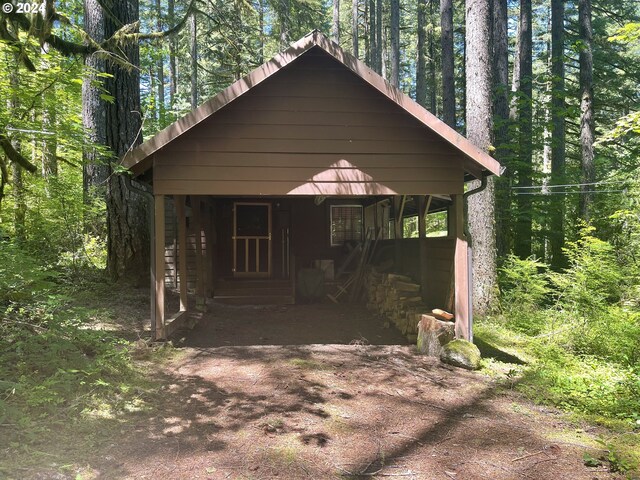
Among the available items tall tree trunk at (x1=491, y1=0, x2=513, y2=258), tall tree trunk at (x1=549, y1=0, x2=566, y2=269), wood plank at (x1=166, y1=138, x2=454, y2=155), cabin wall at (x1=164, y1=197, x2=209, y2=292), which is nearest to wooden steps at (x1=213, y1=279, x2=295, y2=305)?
cabin wall at (x1=164, y1=197, x2=209, y2=292)

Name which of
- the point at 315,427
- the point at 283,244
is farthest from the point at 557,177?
the point at 315,427

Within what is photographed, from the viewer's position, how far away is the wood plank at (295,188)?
618 cm

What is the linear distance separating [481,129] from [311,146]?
421 cm

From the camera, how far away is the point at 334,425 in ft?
13.4

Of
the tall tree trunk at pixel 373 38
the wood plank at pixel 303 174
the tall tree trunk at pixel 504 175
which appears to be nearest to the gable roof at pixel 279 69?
the wood plank at pixel 303 174

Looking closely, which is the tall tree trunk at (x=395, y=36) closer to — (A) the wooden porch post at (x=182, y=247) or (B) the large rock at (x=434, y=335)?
(A) the wooden porch post at (x=182, y=247)

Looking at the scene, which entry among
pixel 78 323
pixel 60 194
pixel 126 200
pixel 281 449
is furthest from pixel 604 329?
pixel 60 194

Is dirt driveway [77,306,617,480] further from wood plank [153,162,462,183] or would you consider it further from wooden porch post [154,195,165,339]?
wood plank [153,162,462,183]

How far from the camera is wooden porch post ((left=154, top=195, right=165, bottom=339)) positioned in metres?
6.22

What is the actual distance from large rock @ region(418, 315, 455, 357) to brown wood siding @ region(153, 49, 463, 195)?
2092mm

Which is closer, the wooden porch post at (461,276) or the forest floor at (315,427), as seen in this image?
the forest floor at (315,427)

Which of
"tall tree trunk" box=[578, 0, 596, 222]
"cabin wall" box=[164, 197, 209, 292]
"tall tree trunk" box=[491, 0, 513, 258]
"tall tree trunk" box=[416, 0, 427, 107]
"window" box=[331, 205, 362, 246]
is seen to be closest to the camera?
→ "cabin wall" box=[164, 197, 209, 292]

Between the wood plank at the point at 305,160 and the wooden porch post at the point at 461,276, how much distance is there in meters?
0.73

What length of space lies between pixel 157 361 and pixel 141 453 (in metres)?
2.40
